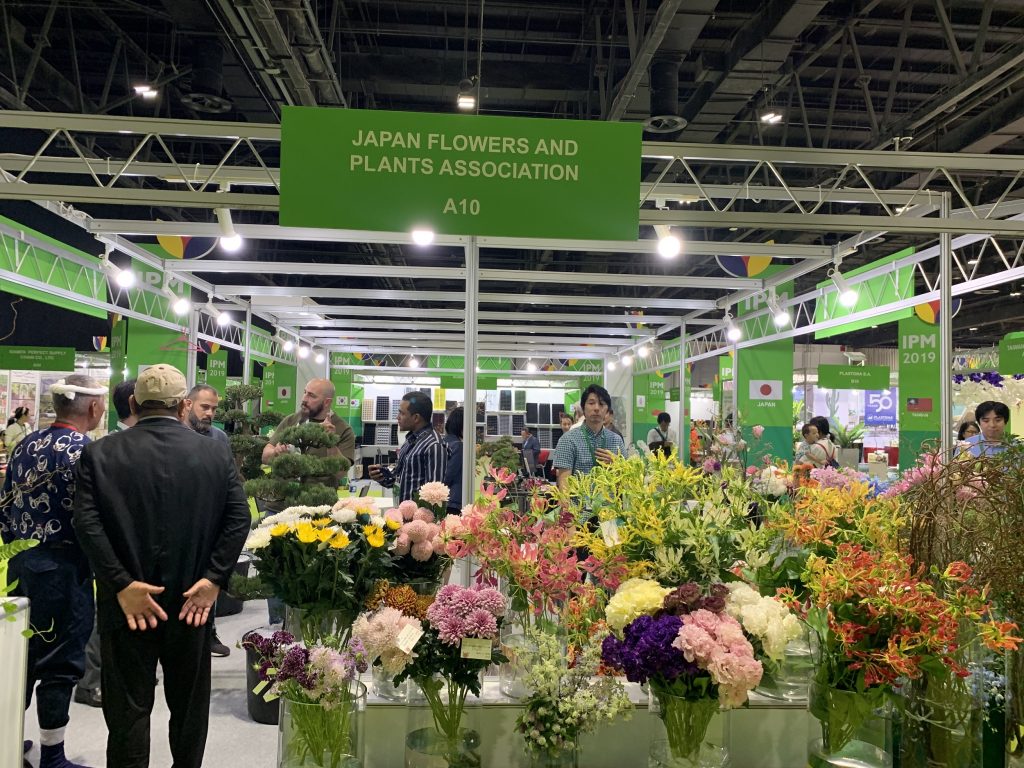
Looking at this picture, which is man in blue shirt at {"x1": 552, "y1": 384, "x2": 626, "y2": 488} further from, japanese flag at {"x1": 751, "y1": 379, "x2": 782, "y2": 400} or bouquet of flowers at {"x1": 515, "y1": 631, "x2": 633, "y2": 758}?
japanese flag at {"x1": 751, "y1": 379, "x2": 782, "y2": 400}

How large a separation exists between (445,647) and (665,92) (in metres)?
6.20

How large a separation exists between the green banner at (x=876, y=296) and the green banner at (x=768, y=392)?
1025 millimetres

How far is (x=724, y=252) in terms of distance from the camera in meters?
8.08

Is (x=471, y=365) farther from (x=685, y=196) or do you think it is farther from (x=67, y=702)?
(x=67, y=702)

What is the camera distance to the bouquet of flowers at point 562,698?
4.50ft

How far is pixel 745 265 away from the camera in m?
9.31

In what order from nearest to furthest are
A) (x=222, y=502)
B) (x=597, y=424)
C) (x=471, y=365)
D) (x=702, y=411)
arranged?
1. (x=222, y=502)
2. (x=597, y=424)
3. (x=471, y=365)
4. (x=702, y=411)

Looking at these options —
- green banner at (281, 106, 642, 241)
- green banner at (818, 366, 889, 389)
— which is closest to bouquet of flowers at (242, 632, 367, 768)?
green banner at (281, 106, 642, 241)

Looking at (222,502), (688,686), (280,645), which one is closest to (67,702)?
(222,502)

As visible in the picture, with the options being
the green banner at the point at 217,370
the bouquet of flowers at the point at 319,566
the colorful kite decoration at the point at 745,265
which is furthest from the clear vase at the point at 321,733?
the green banner at the point at 217,370

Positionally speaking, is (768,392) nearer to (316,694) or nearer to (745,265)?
(745,265)

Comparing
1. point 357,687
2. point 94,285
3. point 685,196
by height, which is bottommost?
point 357,687

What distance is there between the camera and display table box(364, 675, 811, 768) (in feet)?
5.32

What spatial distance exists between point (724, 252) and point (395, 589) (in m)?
7.25
